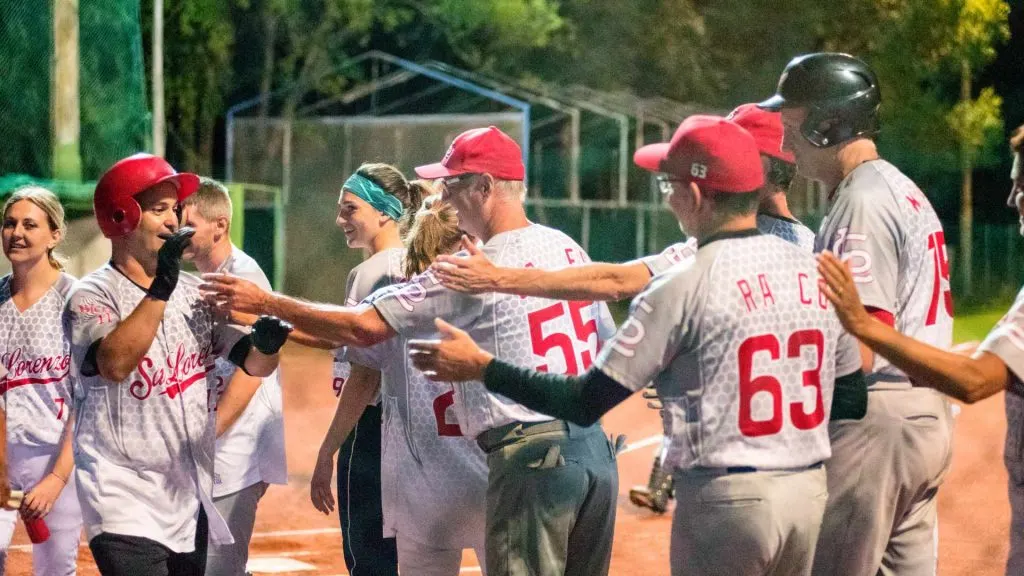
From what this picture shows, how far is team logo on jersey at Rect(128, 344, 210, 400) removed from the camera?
4.46 metres

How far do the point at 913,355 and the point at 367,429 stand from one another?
9.65 ft

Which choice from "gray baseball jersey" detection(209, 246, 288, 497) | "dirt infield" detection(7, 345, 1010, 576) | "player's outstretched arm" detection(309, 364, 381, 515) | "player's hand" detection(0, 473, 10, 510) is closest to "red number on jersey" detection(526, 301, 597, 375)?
"player's outstretched arm" detection(309, 364, 381, 515)

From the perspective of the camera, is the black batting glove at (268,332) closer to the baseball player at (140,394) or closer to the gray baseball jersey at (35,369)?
the baseball player at (140,394)

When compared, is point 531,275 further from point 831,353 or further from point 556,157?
point 556,157

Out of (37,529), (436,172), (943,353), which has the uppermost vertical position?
(436,172)

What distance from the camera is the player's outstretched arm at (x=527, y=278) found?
4125 mm

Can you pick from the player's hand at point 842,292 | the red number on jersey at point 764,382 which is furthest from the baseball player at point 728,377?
the player's hand at point 842,292

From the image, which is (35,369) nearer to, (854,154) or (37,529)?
(37,529)

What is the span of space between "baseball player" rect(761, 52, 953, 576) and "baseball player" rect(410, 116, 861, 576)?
69cm

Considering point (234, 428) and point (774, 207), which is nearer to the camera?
point (774, 207)

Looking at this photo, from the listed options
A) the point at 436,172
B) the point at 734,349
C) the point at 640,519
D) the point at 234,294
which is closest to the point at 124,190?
the point at 234,294

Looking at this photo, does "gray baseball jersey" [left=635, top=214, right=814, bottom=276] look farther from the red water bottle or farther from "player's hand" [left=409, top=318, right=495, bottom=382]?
the red water bottle

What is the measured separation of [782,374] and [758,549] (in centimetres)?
45

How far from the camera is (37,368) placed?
18.9ft
